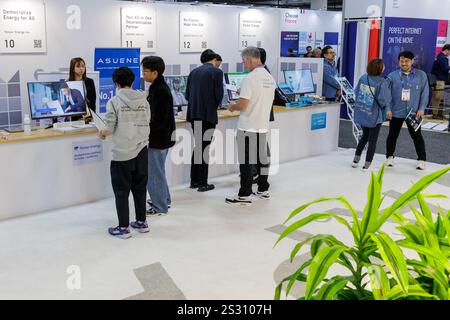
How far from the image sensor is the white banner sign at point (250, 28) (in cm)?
960

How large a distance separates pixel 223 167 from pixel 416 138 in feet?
7.85

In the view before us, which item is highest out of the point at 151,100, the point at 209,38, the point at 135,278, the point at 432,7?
the point at 432,7

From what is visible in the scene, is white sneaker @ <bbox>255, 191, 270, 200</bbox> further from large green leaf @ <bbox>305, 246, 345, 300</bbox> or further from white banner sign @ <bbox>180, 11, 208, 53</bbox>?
white banner sign @ <bbox>180, 11, 208, 53</bbox>

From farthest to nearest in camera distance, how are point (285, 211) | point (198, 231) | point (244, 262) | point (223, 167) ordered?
point (223, 167), point (285, 211), point (198, 231), point (244, 262)

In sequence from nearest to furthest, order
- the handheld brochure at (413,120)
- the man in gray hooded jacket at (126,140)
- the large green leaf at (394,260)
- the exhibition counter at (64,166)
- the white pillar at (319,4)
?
the large green leaf at (394,260) < the man in gray hooded jacket at (126,140) < the exhibition counter at (64,166) < the handheld brochure at (413,120) < the white pillar at (319,4)

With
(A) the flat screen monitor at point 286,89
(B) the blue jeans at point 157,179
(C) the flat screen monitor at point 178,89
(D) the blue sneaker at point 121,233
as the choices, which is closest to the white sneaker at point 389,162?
(A) the flat screen monitor at point 286,89

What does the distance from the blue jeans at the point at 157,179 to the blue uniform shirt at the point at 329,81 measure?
421cm

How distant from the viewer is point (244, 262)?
3578 millimetres

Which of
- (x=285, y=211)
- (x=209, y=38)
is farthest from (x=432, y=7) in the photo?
(x=285, y=211)

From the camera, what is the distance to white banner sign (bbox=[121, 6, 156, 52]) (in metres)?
8.04

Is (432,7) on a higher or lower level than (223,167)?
higher

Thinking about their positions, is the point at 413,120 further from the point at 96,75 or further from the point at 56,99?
the point at 56,99

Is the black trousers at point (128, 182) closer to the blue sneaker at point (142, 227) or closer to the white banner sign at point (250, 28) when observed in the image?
the blue sneaker at point (142, 227)

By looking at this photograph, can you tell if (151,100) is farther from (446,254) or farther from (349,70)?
(349,70)
